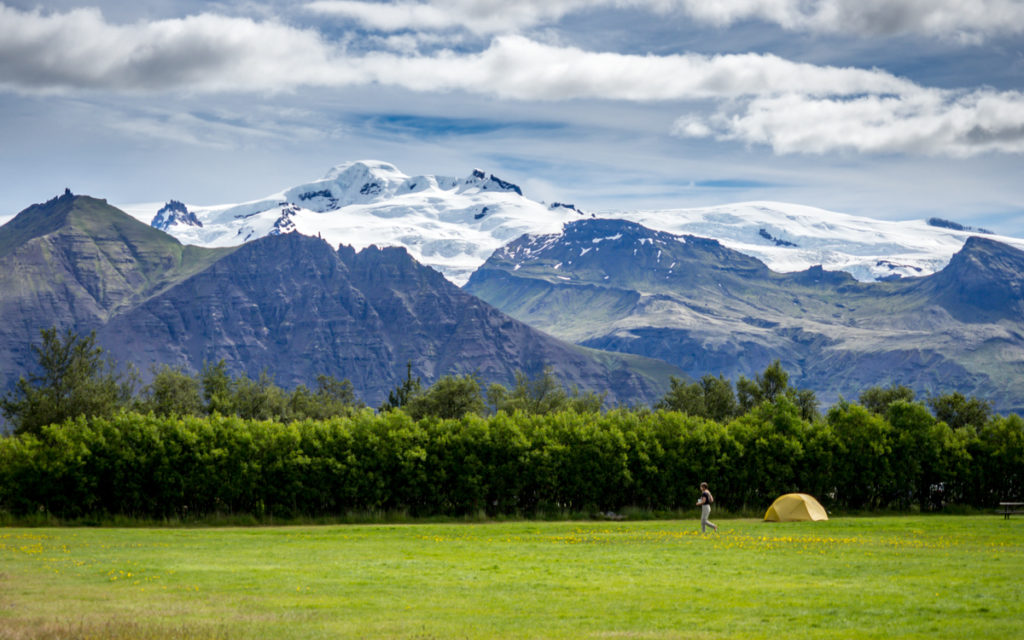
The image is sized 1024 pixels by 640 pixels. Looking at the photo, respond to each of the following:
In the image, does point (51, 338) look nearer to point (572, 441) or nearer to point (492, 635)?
point (572, 441)

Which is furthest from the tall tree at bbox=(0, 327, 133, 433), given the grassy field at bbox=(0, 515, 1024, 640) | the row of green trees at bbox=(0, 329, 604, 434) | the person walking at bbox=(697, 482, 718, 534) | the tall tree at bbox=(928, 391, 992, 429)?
the tall tree at bbox=(928, 391, 992, 429)

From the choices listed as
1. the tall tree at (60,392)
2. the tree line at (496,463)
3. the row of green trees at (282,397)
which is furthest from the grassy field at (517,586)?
the row of green trees at (282,397)

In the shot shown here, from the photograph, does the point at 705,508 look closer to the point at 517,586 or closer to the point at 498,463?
the point at 498,463

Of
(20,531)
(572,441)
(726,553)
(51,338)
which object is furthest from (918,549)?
(51,338)

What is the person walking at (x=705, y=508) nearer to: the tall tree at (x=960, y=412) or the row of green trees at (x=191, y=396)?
the row of green trees at (x=191, y=396)

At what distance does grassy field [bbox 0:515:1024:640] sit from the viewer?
19453 mm

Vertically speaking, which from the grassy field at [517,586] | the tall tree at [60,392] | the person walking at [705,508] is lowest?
the grassy field at [517,586]

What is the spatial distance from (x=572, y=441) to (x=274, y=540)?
20380 millimetres

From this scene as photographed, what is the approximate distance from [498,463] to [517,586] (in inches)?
1138

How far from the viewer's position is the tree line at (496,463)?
50406 millimetres

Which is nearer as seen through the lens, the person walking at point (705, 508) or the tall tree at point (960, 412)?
the person walking at point (705, 508)

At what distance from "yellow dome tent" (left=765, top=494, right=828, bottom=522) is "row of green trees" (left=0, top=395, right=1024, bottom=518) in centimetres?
616

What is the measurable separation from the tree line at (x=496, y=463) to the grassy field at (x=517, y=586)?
8.72m

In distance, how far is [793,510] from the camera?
49.7m
